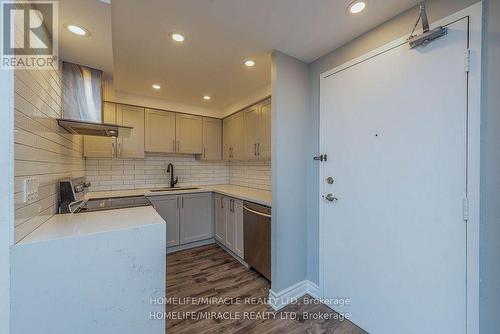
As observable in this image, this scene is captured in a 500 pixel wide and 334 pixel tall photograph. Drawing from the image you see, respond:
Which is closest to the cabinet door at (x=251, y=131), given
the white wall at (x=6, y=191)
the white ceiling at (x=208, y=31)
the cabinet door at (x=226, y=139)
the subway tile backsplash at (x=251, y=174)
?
the subway tile backsplash at (x=251, y=174)

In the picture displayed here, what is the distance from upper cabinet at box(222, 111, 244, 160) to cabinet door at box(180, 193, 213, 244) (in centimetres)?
81

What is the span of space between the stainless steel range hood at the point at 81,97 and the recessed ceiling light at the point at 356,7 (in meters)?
2.11

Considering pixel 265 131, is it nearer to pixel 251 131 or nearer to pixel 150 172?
pixel 251 131

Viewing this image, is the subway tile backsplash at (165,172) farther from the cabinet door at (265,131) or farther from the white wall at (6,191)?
the white wall at (6,191)

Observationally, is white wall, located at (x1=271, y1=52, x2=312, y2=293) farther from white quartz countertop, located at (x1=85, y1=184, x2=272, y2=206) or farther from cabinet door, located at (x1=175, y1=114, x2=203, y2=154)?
cabinet door, located at (x1=175, y1=114, x2=203, y2=154)

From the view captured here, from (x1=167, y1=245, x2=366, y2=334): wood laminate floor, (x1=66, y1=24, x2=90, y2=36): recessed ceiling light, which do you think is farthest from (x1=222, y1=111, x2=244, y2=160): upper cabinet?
(x1=66, y1=24, x2=90, y2=36): recessed ceiling light

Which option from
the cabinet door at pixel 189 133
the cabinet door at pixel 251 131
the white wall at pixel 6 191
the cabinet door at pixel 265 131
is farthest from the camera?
the cabinet door at pixel 189 133

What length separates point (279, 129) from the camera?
6.40ft

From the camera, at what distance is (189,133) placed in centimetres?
364

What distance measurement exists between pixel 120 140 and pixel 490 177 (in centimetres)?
380

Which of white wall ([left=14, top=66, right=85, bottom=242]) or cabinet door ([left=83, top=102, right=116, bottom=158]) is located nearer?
white wall ([left=14, top=66, right=85, bottom=242])

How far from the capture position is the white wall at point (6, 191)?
83 centimetres

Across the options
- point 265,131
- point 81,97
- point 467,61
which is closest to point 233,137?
point 265,131

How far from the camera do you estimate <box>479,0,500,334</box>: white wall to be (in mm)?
1094
